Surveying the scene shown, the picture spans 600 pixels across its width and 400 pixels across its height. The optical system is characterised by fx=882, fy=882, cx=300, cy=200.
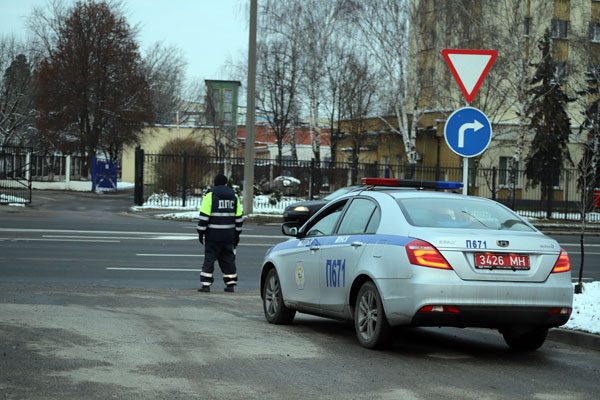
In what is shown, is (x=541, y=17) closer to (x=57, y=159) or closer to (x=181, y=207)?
(x=181, y=207)

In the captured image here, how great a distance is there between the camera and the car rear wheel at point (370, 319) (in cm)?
758

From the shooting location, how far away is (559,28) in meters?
45.4

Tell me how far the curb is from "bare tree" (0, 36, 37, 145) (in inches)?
2256

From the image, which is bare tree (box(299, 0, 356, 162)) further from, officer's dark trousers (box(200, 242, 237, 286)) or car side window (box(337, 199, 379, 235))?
car side window (box(337, 199, 379, 235))

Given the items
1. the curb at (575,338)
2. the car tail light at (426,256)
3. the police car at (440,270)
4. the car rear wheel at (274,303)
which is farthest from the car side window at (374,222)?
the curb at (575,338)

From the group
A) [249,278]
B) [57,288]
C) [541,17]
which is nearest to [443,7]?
[541,17]

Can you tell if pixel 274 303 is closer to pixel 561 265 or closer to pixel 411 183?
pixel 411 183

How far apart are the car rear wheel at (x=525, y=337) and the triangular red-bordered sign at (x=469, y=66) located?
3.65 meters

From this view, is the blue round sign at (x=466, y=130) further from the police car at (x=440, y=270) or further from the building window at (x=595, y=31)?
the building window at (x=595, y=31)

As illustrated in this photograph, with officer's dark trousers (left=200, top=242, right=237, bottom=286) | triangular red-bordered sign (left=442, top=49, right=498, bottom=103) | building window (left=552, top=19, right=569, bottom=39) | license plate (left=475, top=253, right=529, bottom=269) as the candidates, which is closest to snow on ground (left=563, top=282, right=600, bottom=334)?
license plate (left=475, top=253, right=529, bottom=269)

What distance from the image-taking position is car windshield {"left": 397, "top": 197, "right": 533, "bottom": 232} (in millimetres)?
7758

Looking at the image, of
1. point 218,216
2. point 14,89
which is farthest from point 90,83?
point 218,216

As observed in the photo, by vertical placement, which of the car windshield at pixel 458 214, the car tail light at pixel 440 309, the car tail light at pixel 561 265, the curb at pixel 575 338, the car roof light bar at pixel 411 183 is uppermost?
the car roof light bar at pixel 411 183

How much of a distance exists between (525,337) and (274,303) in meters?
2.91
